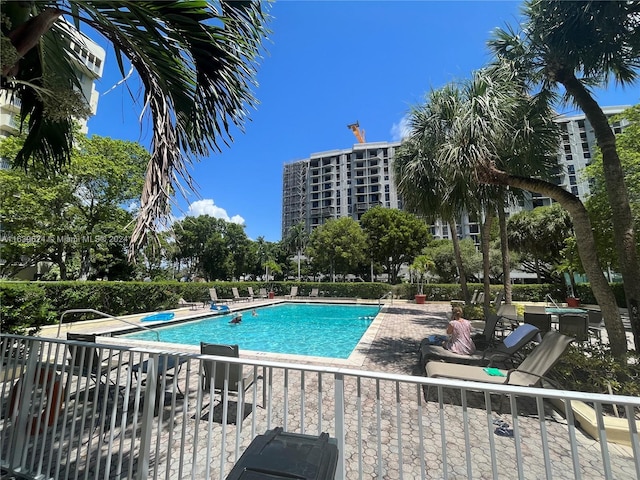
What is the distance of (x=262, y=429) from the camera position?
3.54 meters

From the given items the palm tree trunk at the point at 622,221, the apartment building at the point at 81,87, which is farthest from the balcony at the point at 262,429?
the apartment building at the point at 81,87

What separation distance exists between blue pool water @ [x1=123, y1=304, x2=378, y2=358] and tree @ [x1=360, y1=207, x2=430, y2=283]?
56.3ft

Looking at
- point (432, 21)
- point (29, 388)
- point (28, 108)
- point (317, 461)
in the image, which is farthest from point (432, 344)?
point (28, 108)

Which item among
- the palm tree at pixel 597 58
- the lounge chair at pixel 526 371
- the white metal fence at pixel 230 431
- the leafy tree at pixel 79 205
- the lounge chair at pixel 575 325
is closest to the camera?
the white metal fence at pixel 230 431

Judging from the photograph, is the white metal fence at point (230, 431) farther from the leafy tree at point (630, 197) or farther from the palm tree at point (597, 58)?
the leafy tree at point (630, 197)

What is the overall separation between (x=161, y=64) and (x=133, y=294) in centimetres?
1487

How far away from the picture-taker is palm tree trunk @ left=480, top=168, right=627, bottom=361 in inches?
171

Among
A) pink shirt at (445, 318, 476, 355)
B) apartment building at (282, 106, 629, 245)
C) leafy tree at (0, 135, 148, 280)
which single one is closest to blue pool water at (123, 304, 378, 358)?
pink shirt at (445, 318, 476, 355)

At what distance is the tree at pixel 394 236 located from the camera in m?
33.8

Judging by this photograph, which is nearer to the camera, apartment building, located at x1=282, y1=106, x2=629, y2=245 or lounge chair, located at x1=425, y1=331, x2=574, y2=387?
lounge chair, located at x1=425, y1=331, x2=574, y2=387

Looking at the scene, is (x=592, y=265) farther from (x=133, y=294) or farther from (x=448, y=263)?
(x=448, y=263)

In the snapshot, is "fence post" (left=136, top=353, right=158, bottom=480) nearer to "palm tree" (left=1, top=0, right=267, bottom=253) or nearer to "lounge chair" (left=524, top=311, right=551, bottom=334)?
"palm tree" (left=1, top=0, right=267, bottom=253)

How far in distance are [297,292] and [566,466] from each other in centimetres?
2587

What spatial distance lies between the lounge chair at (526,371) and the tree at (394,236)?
98.1 ft
